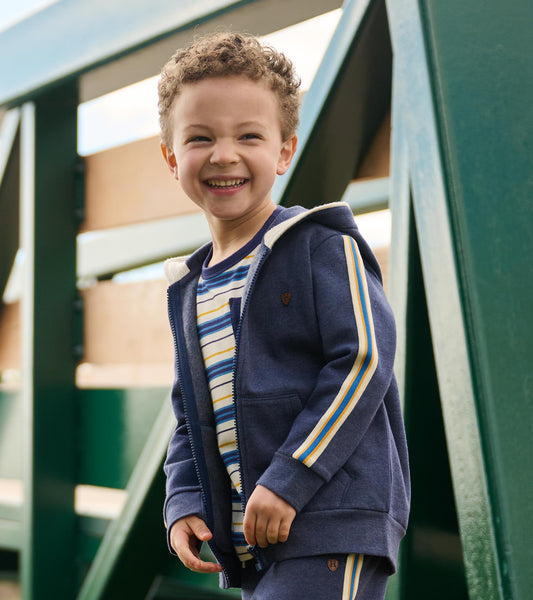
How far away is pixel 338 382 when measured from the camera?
1.00 metres

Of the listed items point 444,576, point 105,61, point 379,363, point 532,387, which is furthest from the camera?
point 105,61

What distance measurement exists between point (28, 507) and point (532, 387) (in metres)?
1.99

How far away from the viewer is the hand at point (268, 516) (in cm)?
97

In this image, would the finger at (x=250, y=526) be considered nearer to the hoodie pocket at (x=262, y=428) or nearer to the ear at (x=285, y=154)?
the hoodie pocket at (x=262, y=428)

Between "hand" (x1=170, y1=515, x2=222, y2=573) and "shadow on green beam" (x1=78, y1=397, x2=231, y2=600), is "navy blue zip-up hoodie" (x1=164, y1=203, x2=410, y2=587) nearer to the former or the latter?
"hand" (x1=170, y1=515, x2=222, y2=573)

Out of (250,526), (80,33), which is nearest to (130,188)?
(80,33)

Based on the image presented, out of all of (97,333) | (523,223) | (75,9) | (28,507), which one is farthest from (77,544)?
(523,223)

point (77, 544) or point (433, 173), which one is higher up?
point (433, 173)

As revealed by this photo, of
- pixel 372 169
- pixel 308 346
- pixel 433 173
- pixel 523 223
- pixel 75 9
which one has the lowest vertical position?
pixel 308 346

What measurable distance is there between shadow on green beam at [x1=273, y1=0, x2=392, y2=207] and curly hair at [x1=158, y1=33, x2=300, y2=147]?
0.59 meters

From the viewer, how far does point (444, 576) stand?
1605 millimetres

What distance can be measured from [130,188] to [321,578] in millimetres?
1976

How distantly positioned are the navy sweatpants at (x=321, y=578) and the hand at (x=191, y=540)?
124 mm

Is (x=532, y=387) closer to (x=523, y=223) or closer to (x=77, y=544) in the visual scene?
(x=523, y=223)
